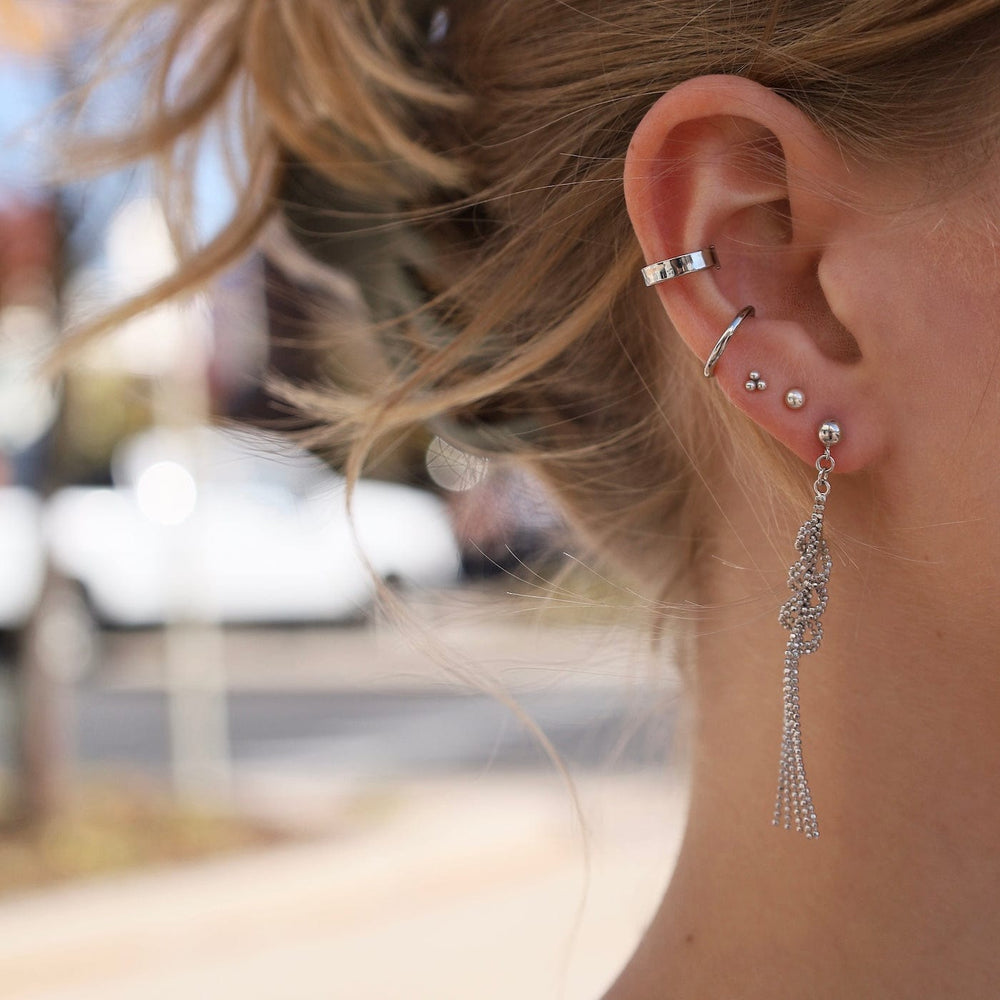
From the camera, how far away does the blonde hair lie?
944 millimetres

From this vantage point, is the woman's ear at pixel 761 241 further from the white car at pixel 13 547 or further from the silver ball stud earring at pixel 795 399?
the white car at pixel 13 547

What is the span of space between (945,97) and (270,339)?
105cm

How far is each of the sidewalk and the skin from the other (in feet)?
7.66

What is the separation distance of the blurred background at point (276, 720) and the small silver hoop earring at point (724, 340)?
16.4 inches

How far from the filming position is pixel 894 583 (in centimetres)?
103

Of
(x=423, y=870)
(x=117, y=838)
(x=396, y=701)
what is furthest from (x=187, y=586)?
(x=423, y=870)

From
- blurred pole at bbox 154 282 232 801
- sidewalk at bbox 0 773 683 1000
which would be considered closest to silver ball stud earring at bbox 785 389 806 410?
sidewalk at bbox 0 773 683 1000

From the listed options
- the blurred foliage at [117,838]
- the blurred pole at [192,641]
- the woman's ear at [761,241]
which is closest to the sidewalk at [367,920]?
the blurred foliage at [117,838]

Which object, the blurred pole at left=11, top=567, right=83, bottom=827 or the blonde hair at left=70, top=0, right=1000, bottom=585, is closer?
the blonde hair at left=70, top=0, right=1000, bottom=585

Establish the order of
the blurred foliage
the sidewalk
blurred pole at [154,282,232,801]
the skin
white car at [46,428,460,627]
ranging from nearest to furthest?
the skin
the sidewalk
the blurred foliage
blurred pole at [154,282,232,801]
white car at [46,428,460,627]

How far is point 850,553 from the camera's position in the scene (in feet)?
3.42

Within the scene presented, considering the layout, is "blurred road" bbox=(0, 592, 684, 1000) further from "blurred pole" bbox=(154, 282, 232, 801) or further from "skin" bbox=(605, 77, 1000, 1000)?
"skin" bbox=(605, 77, 1000, 1000)

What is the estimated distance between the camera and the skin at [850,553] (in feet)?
3.08

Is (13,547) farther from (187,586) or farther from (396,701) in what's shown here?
(396,701)
